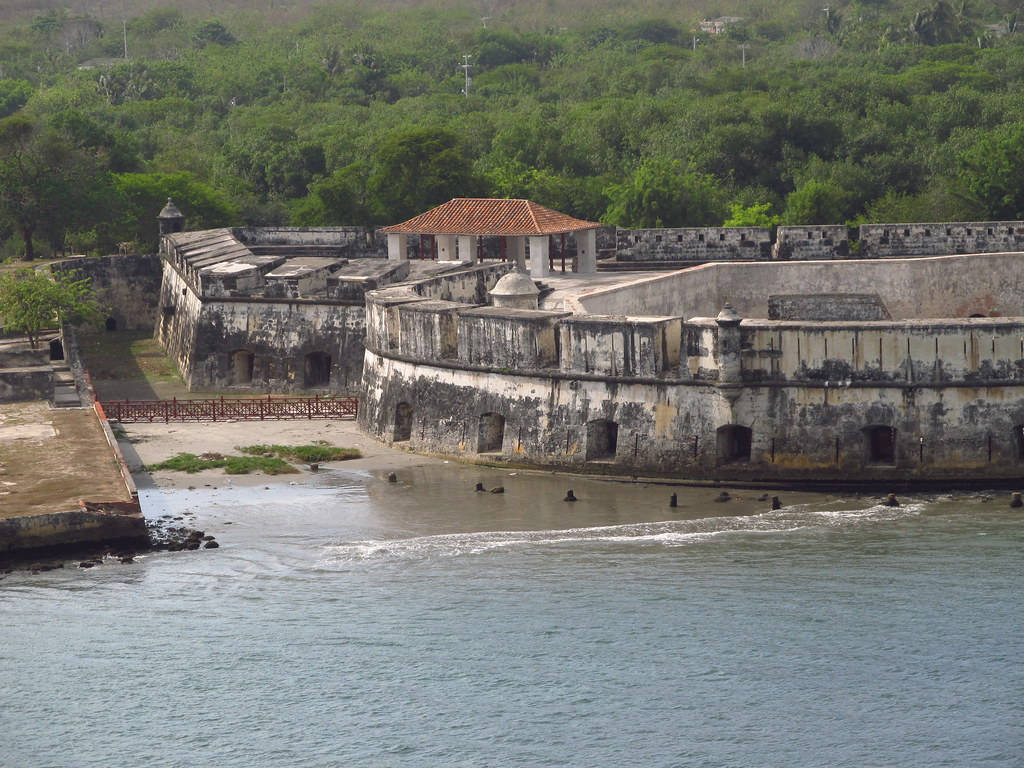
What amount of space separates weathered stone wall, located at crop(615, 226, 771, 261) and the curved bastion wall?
13.5 m

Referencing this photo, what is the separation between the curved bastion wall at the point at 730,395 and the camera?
29.8 meters

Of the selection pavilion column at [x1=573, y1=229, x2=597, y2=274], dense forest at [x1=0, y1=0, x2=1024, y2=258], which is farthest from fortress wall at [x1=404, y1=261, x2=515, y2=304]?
dense forest at [x1=0, y1=0, x2=1024, y2=258]

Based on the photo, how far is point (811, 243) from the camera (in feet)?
150

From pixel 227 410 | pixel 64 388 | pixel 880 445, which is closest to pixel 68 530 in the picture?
pixel 64 388

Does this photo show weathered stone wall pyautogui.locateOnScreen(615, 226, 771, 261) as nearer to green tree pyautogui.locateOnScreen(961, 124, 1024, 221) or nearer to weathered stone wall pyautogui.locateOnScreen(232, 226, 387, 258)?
weathered stone wall pyautogui.locateOnScreen(232, 226, 387, 258)

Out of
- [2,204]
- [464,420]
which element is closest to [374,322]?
[464,420]

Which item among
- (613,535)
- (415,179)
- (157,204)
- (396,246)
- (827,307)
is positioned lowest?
(613,535)

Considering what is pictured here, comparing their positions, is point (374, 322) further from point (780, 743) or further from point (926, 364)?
point (780, 743)

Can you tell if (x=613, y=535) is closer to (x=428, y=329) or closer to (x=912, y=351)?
(x=912, y=351)

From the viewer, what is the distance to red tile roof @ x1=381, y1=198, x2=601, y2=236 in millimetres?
43188

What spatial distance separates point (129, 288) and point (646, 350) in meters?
23.2

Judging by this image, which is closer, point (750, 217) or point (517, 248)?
point (517, 248)

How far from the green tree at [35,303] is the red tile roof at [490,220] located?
746 cm

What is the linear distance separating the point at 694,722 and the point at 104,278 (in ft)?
103
